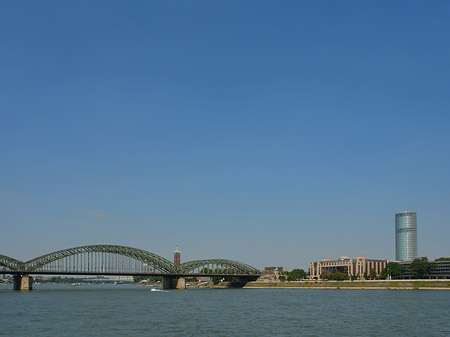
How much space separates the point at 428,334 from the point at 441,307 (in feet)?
110

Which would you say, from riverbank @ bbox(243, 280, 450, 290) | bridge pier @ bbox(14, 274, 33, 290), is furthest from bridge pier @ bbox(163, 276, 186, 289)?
bridge pier @ bbox(14, 274, 33, 290)

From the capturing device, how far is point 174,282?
198375mm

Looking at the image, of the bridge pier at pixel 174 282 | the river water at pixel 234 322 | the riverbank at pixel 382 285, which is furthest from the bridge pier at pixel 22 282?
the river water at pixel 234 322

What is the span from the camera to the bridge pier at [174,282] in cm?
19693

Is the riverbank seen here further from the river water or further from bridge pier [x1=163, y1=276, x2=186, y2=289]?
the river water

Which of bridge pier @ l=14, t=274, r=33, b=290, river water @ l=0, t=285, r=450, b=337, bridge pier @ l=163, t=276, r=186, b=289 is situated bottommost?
bridge pier @ l=163, t=276, r=186, b=289

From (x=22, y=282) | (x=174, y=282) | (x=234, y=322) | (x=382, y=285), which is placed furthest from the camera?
(x=174, y=282)

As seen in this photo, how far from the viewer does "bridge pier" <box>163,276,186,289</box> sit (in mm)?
196925

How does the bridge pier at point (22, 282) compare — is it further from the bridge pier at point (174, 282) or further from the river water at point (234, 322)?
the river water at point (234, 322)

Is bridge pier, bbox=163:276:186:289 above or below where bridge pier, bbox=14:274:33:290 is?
below

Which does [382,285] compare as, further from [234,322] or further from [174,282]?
[234,322]

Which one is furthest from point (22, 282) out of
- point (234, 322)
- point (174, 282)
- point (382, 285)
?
point (234, 322)

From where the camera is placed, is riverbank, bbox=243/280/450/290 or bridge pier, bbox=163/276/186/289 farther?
bridge pier, bbox=163/276/186/289

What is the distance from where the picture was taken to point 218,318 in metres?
69.3
